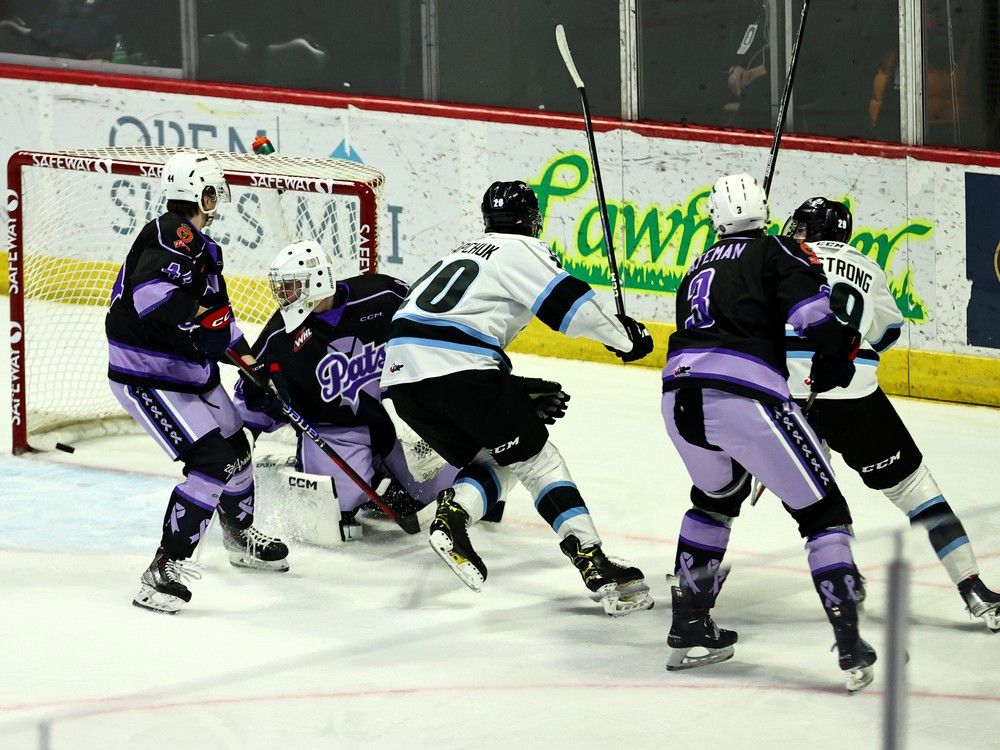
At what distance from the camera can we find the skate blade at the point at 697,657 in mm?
3760

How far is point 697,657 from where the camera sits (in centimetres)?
387

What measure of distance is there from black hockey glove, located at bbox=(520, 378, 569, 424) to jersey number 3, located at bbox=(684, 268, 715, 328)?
0.80 metres

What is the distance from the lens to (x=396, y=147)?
8008 mm

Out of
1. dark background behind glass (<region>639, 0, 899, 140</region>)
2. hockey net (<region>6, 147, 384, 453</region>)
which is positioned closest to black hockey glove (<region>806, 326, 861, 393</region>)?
hockey net (<region>6, 147, 384, 453</region>)

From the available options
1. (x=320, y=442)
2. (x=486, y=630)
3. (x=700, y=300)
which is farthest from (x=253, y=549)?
(x=486, y=630)

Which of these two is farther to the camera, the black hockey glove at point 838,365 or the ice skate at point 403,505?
the ice skate at point 403,505

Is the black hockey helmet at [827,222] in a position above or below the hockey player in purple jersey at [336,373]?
above

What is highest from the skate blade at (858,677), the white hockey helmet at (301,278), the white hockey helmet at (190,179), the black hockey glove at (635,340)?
the white hockey helmet at (190,179)

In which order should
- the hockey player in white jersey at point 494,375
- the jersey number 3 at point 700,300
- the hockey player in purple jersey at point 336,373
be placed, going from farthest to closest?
1. the hockey player in purple jersey at point 336,373
2. the hockey player in white jersey at point 494,375
3. the jersey number 3 at point 700,300

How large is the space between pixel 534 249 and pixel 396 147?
3624 millimetres

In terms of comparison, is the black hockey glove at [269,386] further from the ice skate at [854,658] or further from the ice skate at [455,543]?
the ice skate at [854,658]

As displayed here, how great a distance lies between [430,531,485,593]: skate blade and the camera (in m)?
4.35

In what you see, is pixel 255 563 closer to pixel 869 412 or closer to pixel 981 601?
pixel 869 412

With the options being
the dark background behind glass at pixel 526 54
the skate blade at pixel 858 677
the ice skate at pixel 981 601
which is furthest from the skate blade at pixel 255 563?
the dark background behind glass at pixel 526 54
